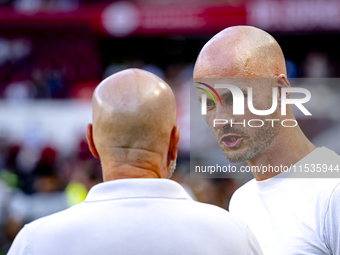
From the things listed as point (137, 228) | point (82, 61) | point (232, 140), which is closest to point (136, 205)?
point (137, 228)

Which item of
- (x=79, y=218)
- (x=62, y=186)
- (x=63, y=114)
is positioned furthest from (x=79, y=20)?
(x=79, y=218)

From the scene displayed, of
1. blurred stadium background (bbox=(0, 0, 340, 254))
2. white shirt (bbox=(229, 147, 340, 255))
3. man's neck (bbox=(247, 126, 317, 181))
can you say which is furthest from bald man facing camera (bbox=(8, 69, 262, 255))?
blurred stadium background (bbox=(0, 0, 340, 254))

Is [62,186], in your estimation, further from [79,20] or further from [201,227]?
[201,227]

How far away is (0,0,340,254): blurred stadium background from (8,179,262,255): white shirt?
16.3 ft

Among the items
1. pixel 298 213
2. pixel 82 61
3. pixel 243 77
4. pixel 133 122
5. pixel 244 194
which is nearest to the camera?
pixel 133 122

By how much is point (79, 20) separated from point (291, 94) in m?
8.03

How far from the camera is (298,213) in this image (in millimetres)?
1709

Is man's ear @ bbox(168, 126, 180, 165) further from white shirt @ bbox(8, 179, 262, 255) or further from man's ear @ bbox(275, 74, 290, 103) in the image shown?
man's ear @ bbox(275, 74, 290, 103)

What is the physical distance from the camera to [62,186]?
726 cm

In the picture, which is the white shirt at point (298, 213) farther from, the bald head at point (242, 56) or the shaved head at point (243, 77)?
the bald head at point (242, 56)

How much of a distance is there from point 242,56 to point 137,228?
2.88 feet

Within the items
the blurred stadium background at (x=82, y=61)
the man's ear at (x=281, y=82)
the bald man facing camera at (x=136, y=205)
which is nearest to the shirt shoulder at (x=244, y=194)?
the man's ear at (x=281, y=82)

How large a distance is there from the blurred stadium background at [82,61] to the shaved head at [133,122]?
4910 mm

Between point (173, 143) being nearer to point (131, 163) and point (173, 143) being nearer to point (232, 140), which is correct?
point (131, 163)
